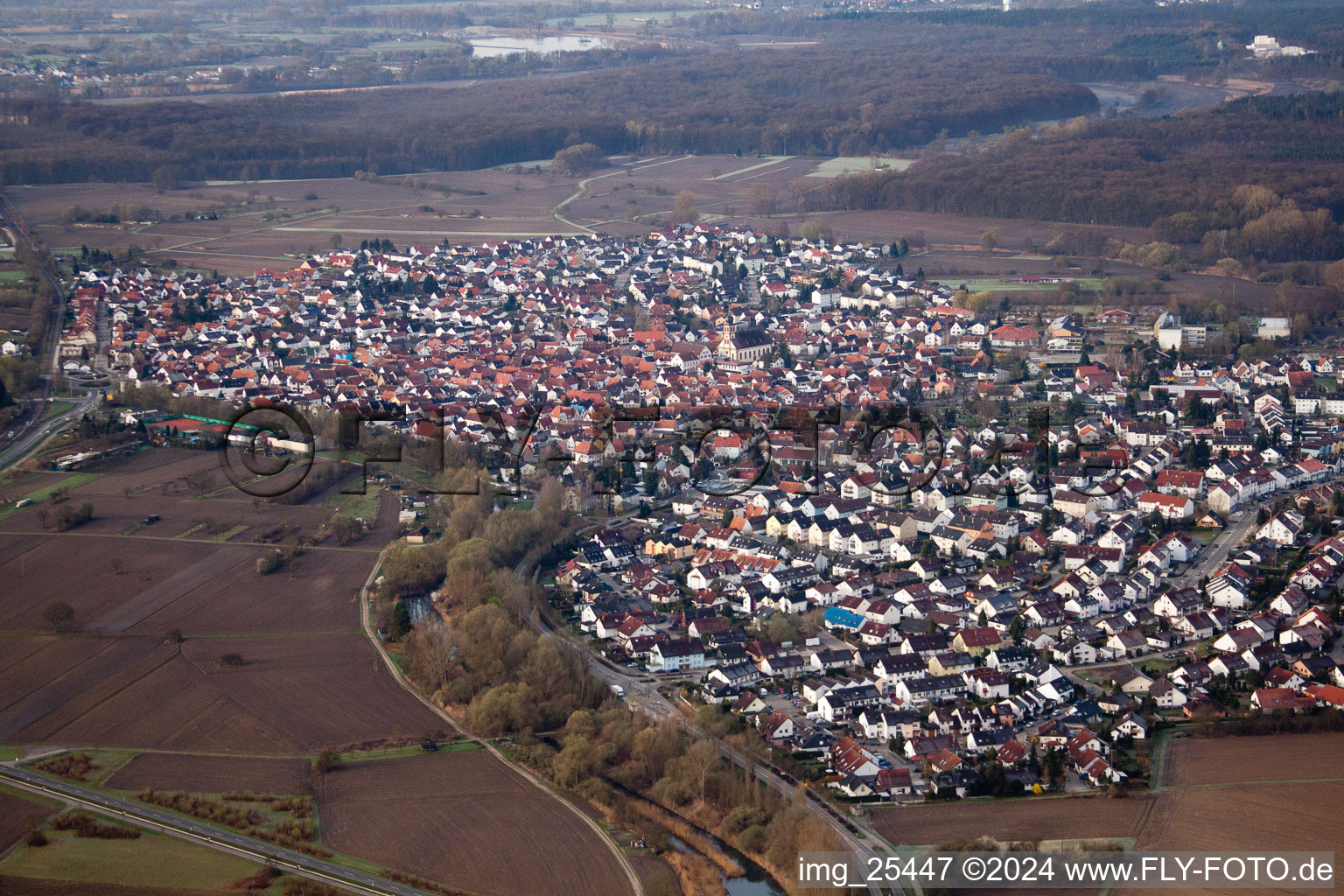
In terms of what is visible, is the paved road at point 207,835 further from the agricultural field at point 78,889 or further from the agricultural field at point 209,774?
the agricultural field at point 78,889

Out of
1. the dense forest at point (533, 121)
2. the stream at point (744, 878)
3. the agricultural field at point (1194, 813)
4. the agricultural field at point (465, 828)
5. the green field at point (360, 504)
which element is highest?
the dense forest at point (533, 121)

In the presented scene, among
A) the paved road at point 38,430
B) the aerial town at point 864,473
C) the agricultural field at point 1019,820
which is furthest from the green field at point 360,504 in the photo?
the agricultural field at point 1019,820

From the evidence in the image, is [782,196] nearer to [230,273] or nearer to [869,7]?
[230,273]

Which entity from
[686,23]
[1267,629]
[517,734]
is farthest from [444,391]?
[686,23]

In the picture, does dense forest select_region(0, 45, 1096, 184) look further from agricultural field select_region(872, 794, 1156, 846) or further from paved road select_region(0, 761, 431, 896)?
agricultural field select_region(872, 794, 1156, 846)

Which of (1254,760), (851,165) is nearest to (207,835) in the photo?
(1254,760)

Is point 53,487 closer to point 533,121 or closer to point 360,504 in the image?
point 360,504
